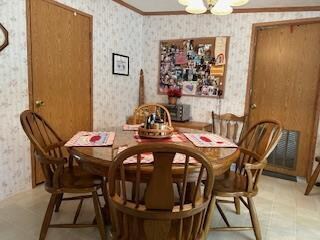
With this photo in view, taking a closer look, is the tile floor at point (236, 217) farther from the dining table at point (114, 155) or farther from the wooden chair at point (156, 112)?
the wooden chair at point (156, 112)

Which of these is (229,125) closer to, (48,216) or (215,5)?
(215,5)

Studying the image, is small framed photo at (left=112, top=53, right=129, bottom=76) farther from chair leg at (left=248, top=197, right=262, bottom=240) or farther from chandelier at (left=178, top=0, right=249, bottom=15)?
chair leg at (left=248, top=197, right=262, bottom=240)

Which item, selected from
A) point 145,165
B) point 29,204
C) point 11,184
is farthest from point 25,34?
point 145,165

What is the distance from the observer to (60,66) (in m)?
2.81

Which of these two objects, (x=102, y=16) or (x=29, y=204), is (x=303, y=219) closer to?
(x=29, y=204)

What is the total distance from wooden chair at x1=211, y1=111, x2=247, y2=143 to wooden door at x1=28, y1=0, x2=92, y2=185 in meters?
1.76

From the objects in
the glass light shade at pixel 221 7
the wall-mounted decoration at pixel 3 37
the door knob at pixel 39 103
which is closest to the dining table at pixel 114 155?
the glass light shade at pixel 221 7

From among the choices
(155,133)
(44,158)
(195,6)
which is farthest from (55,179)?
(195,6)

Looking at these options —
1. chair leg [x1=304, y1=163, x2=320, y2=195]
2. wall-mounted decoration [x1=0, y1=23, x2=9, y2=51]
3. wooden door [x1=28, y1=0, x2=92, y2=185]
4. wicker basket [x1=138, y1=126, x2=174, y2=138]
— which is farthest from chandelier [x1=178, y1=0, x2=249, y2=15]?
chair leg [x1=304, y1=163, x2=320, y2=195]

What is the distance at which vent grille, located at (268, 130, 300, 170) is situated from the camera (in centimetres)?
327

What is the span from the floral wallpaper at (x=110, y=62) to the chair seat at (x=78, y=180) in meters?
0.88

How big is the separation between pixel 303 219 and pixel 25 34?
10.2ft

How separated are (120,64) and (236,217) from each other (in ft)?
8.39

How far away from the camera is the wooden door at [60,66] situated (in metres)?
2.54
